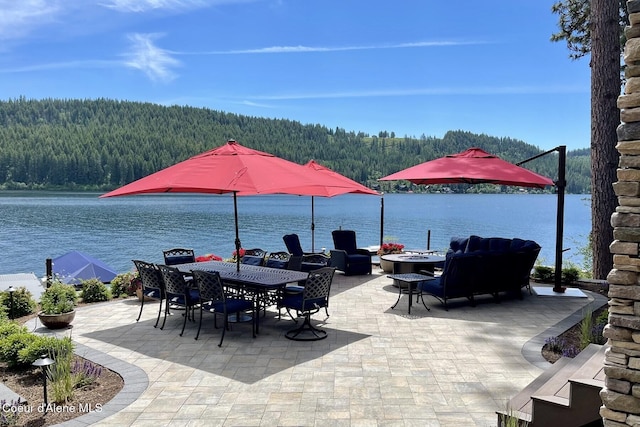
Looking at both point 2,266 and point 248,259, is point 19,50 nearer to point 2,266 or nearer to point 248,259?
point 2,266

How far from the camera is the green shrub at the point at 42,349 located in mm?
4537

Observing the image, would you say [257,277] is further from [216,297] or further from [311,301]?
[311,301]

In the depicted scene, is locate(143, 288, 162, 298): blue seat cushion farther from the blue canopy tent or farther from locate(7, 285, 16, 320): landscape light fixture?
the blue canopy tent

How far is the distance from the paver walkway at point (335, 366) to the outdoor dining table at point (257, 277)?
0.58 metres

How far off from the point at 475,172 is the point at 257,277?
4.41 m

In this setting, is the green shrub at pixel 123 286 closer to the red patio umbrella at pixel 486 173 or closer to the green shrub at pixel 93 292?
the green shrub at pixel 93 292

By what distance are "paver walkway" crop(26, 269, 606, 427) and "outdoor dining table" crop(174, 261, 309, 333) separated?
58 centimetres

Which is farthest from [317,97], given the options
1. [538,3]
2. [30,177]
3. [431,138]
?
[431,138]

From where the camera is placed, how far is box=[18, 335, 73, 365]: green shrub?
14.9ft

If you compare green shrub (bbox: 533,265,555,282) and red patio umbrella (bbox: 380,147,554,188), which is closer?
red patio umbrella (bbox: 380,147,554,188)

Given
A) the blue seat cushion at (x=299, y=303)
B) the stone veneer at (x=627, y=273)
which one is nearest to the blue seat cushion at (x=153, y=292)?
the blue seat cushion at (x=299, y=303)

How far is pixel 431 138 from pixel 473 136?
15770 millimetres

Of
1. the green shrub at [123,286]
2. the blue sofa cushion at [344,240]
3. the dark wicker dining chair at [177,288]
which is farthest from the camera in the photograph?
the blue sofa cushion at [344,240]

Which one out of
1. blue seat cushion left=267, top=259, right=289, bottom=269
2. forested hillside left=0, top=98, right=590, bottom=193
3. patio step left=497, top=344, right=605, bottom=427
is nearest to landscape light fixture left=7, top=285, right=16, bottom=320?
blue seat cushion left=267, top=259, right=289, bottom=269
